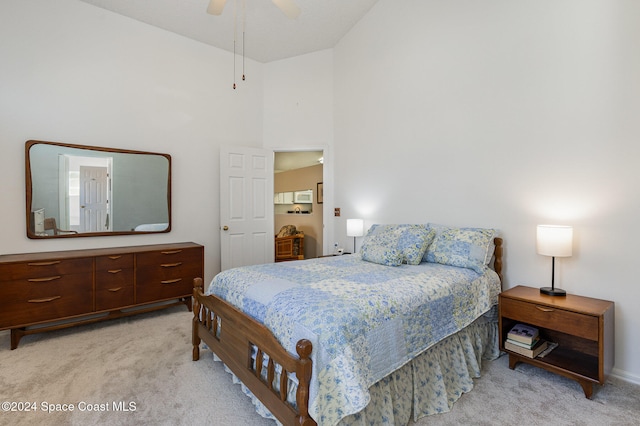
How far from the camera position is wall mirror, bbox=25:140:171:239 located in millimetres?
3004

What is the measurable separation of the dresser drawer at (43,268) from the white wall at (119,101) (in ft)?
1.68

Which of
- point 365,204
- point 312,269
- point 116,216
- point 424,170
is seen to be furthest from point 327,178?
point 116,216

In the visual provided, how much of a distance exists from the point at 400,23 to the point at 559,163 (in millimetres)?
2406

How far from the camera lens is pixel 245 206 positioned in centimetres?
435

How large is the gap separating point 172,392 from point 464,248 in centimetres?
243

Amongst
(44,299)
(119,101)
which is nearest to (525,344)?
(44,299)

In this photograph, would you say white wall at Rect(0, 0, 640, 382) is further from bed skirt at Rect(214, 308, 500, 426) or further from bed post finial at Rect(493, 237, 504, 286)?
bed skirt at Rect(214, 308, 500, 426)

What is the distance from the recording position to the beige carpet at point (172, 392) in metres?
1.74

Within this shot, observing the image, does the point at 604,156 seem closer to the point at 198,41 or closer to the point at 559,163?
the point at 559,163

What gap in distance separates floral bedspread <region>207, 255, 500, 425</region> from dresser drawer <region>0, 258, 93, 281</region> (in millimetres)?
1484

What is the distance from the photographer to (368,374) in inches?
57.3

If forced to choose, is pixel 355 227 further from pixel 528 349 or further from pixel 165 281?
pixel 165 281

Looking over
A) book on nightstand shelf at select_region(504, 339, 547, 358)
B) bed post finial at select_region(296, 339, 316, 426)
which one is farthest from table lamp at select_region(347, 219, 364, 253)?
bed post finial at select_region(296, 339, 316, 426)

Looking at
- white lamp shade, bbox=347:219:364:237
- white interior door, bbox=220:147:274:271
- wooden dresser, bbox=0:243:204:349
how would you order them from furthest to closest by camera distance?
1. white interior door, bbox=220:147:274:271
2. white lamp shade, bbox=347:219:364:237
3. wooden dresser, bbox=0:243:204:349
